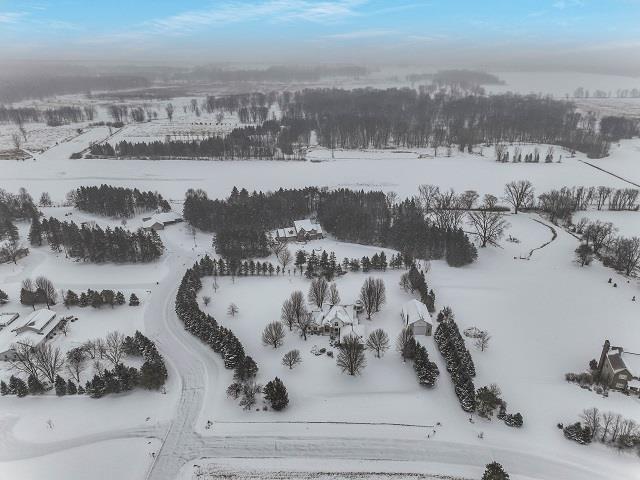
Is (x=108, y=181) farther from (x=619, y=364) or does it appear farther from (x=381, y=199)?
(x=619, y=364)

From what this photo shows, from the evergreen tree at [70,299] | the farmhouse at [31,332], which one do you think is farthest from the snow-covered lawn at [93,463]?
the evergreen tree at [70,299]

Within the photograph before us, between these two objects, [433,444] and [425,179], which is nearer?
[433,444]

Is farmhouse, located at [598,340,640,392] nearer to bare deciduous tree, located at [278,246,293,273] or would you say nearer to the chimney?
the chimney

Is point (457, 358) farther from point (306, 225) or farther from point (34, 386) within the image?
point (306, 225)

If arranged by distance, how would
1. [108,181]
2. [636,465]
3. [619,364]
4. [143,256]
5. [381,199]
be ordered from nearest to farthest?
[636,465] < [619,364] < [143,256] < [381,199] < [108,181]

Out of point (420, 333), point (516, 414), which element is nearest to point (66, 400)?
point (420, 333)

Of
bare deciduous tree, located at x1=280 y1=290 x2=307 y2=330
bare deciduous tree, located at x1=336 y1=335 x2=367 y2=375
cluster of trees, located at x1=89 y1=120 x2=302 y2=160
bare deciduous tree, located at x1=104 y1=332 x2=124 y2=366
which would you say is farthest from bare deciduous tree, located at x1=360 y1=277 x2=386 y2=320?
cluster of trees, located at x1=89 y1=120 x2=302 y2=160
